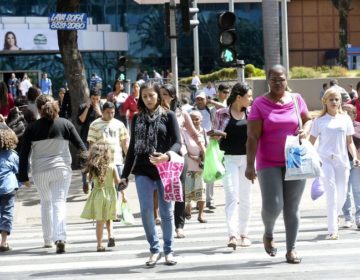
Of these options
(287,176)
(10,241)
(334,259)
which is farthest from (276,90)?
(10,241)

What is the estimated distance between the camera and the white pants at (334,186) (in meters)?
10.1

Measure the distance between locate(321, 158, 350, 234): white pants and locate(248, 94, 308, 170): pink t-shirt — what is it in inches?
85.9

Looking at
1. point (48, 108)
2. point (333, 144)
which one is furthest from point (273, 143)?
point (48, 108)

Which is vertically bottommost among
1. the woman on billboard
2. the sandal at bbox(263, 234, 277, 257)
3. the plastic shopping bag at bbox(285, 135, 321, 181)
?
the sandal at bbox(263, 234, 277, 257)

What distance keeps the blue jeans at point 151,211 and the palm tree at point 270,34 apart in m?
8.99

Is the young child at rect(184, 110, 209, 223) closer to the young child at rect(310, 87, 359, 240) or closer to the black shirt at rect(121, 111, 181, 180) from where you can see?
the young child at rect(310, 87, 359, 240)

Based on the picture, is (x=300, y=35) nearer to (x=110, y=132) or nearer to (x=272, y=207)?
(x=110, y=132)

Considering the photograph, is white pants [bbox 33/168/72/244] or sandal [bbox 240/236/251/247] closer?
sandal [bbox 240/236/251/247]

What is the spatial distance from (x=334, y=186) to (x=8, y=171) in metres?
3.93

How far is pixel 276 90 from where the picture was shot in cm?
818

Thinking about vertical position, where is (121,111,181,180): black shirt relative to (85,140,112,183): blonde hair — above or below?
above

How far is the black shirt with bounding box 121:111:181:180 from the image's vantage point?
852 cm

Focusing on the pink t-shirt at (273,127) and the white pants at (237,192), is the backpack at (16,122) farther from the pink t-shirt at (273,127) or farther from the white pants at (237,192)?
the pink t-shirt at (273,127)

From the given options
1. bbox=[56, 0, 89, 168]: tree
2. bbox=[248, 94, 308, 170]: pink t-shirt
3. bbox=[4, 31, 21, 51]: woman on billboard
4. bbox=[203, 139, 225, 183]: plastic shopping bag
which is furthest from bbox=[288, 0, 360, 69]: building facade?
bbox=[248, 94, 308, 170]: pink t-shirt
